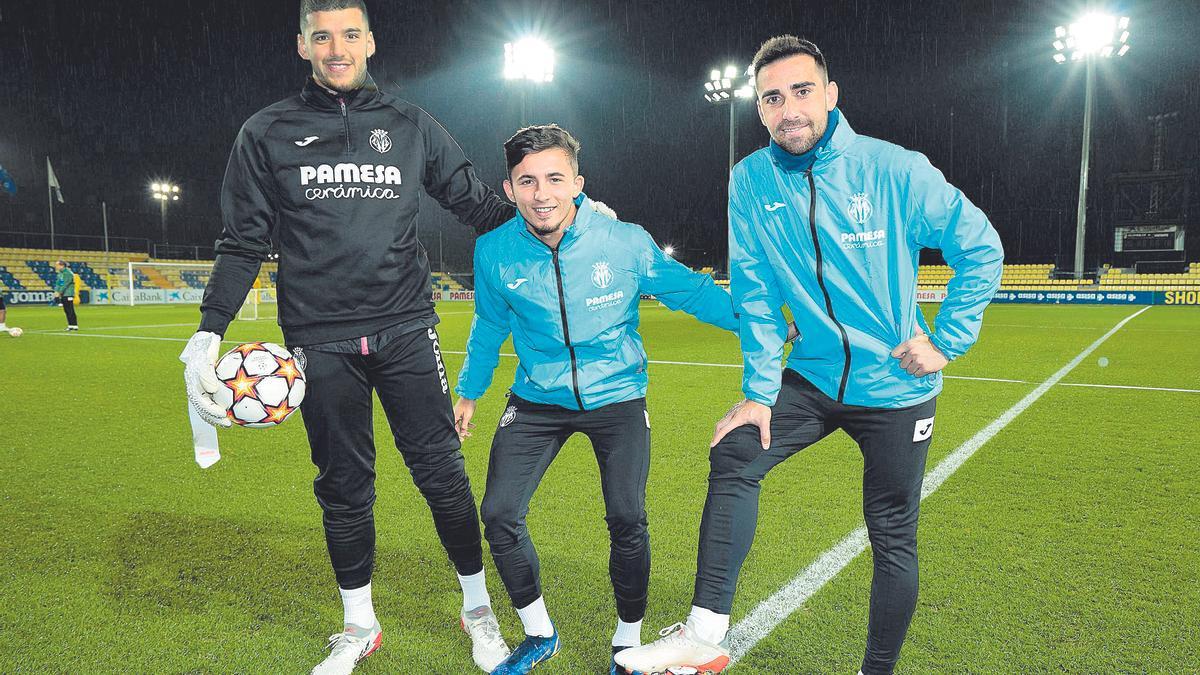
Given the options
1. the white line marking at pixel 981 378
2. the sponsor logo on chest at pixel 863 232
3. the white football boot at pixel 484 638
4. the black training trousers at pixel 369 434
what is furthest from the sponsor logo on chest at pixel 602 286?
the white line marking at pixel 981 378

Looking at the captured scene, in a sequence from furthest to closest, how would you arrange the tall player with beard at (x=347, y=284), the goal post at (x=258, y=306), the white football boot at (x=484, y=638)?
the goal post at (x=258, y=306), the white football boot at (x=484, y=638), the tall player with beard at (x=347, y=284)

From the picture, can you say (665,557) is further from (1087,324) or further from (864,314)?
(1087,324)

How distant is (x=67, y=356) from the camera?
11.3m

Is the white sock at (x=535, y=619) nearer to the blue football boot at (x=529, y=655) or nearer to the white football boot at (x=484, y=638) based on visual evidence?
the blue football boot at (x=529, y=655)

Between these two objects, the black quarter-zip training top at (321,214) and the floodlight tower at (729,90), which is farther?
the floodlight tower at (729,90)

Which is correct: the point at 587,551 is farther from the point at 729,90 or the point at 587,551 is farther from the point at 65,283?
the point at 729,90

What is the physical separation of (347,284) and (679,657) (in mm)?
1607

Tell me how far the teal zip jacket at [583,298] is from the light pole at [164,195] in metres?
46.8

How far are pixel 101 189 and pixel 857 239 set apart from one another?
50.5 meters

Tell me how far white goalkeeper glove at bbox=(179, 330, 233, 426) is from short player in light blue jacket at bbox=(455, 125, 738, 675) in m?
0.92

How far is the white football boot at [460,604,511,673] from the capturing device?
2514 mm

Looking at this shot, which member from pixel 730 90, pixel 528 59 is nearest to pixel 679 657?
pixel 528 59

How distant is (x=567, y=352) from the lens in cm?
260

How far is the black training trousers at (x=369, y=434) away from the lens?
250 cm
